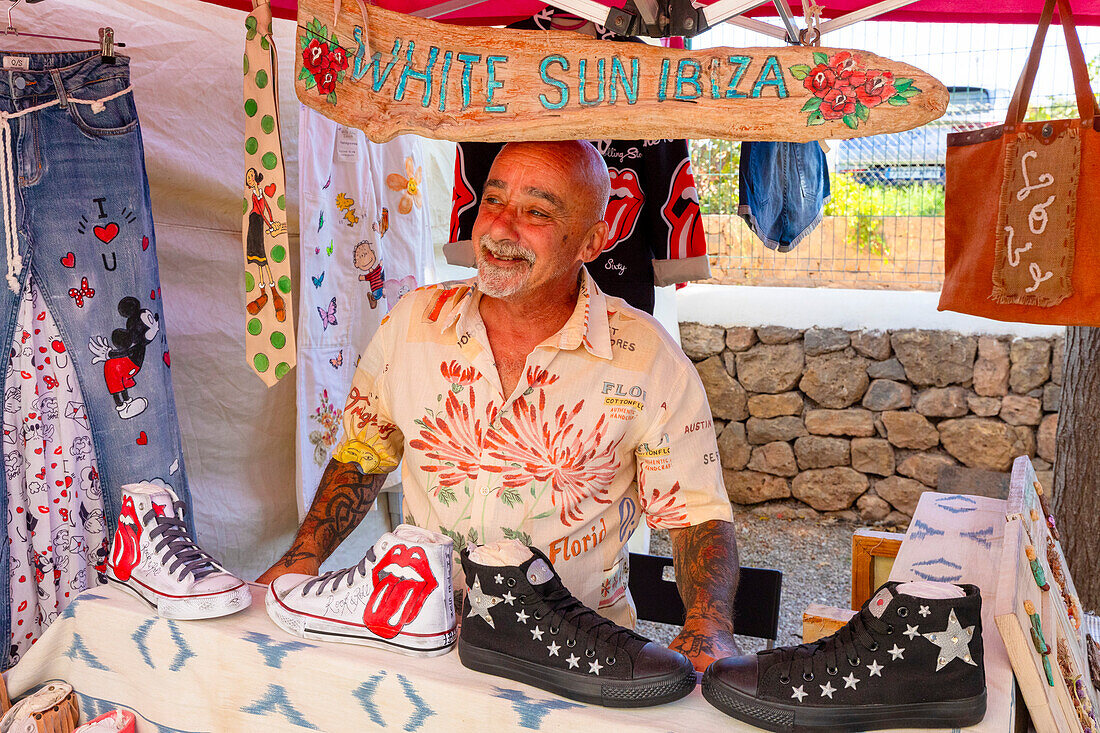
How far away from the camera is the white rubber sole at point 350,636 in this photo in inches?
51.0

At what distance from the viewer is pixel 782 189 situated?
281cm

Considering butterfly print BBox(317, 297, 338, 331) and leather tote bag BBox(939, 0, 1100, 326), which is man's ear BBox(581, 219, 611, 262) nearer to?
leather tote bag BBox(939, 0, 1100, 326)

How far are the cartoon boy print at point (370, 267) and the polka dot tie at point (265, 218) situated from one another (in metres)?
1.53

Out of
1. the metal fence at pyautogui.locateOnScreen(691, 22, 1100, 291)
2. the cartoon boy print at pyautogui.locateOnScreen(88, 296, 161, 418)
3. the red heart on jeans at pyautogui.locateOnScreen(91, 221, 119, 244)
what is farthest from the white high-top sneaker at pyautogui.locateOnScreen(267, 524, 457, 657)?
the metal fence at pyautogui.locateOnScreen(691, 22, 1100, 291)

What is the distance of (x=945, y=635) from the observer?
108cm

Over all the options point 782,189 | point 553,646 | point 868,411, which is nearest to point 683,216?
point 782,189

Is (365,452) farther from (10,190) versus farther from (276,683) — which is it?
(10,190)

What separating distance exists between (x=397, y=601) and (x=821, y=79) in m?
1.01

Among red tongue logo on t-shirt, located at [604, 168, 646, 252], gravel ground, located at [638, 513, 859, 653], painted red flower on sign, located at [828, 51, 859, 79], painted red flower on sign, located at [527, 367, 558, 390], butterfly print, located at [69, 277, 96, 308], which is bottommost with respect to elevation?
gravel ground, located at [638, 513, 859, 653]

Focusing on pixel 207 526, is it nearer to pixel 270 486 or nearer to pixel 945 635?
pixel 270 486

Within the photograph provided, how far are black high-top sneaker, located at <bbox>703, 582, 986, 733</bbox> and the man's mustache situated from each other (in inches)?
39.5

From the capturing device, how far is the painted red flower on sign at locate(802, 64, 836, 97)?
136cm

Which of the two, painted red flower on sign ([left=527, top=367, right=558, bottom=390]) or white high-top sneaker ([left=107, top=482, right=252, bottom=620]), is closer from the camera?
white high-top sneaker ([left=107, top=482, right=252, bottom=620])

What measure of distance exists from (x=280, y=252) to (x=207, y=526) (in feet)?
5.23
